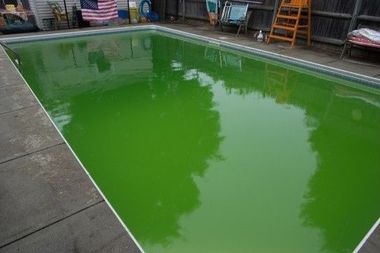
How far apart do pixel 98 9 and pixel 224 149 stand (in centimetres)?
746

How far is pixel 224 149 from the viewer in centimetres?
336

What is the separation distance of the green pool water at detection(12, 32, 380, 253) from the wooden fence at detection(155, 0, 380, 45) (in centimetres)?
141

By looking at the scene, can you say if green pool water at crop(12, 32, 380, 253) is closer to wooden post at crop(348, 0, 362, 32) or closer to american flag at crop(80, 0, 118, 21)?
wooden post at crop(348, 0, 362, 32)

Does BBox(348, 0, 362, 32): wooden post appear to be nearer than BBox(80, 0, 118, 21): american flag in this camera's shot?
Yes

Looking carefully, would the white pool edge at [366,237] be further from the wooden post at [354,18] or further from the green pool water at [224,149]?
the wooden post at [354,18]

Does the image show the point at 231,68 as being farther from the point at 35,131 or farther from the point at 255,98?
the point at 35,131

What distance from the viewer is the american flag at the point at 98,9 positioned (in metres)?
8.91

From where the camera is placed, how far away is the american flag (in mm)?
8905

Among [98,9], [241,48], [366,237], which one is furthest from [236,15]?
[366,237]

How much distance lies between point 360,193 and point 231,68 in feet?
12.9

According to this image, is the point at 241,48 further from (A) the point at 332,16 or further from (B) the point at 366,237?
(B) the point at 366,237

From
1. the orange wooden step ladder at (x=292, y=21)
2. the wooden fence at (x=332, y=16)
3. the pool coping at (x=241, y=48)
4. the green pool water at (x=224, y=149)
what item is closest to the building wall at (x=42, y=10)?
the pool coping at (x=241, y=48)

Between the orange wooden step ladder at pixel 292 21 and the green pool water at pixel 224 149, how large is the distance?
1.10 m

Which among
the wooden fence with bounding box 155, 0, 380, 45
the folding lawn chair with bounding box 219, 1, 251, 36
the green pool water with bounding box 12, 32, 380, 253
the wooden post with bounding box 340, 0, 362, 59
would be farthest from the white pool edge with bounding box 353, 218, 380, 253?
the folding lawn chair with bounding box 219, 1, 251, 36
